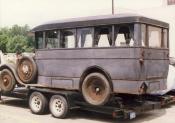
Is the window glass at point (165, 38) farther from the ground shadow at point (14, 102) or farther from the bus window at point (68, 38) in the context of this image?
the ground shadow at point (14, 102)

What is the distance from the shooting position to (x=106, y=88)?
1082cm

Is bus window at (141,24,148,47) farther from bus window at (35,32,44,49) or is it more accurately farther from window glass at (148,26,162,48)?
bus window at (35,32,44,49)

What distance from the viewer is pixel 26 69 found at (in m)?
13.2

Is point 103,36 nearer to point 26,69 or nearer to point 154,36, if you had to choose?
point 154,36

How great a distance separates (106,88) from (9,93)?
4.44 metres

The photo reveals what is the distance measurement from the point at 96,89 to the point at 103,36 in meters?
1.49

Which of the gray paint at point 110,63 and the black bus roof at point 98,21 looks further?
the black bus roof at point 98,21

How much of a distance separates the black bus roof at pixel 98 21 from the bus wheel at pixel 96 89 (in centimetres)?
148

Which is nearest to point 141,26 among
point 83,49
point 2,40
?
point 83,49

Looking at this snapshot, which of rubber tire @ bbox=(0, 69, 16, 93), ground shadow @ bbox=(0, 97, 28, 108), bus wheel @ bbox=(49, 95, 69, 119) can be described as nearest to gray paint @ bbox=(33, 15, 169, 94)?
bus wheel @ bbox=(49, 95, 69, 119)

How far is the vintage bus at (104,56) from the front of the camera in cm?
1055

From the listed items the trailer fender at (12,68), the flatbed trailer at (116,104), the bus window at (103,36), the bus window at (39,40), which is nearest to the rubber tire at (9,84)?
the trailer fender at (12,68)

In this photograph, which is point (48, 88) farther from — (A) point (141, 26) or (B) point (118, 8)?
(B) point (118, 8)

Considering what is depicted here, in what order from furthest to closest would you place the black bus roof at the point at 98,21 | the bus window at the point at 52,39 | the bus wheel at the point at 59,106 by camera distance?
1. the bus window at the point at 52,39
2. the bus wheel at the point at 59,106
3. the black bus roof at the point at 98,21
